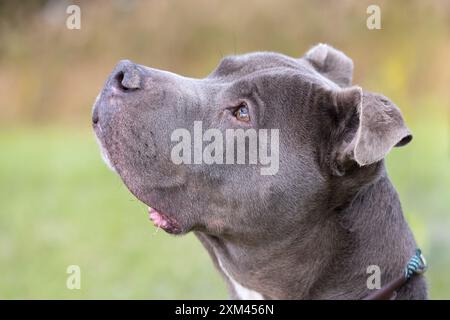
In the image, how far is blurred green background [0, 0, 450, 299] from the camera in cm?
811

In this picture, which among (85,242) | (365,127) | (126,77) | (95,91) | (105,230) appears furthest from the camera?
(95,91)

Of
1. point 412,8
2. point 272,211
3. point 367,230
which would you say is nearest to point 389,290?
point 367,230

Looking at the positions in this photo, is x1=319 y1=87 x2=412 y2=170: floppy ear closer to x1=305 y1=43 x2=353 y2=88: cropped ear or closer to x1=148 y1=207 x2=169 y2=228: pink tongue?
x1=305 y1=43 x2=353 y2=88: cropped ear

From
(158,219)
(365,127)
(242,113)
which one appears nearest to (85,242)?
(158,219)

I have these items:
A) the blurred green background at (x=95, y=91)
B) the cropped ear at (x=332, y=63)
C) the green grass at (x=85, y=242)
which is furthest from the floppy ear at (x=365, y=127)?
the green grass at (x=85, y=242)

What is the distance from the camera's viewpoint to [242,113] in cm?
392

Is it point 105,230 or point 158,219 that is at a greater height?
point 158,219

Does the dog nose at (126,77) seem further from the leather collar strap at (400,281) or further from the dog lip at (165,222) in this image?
the leather collar strap at (400,281)

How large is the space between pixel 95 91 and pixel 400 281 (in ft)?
37.3

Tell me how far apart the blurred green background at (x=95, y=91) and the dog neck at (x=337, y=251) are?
1.85m

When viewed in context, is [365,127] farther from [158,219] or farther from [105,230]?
[105,230]

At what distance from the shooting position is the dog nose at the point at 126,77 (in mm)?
3725

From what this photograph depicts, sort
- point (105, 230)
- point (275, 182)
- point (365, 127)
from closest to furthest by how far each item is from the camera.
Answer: point (365, 127), point (275, 182), point (105, 230)

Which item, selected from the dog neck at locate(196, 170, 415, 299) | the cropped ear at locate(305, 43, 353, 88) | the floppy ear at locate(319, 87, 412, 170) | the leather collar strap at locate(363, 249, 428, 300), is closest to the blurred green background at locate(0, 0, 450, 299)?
the cropped ear at locate(305, 43, 353, 88)
